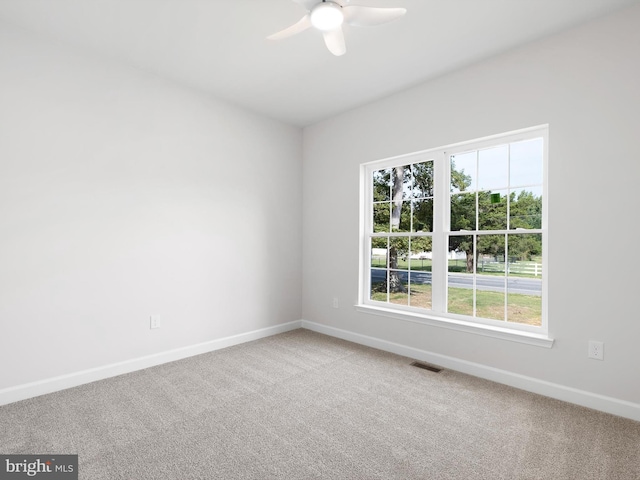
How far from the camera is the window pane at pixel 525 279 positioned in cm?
272

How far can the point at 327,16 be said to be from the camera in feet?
6.20

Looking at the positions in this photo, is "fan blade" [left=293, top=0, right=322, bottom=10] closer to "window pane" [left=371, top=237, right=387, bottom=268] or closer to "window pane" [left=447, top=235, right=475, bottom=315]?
"window pane" [left=447, top=235, right=475, bottom=315]

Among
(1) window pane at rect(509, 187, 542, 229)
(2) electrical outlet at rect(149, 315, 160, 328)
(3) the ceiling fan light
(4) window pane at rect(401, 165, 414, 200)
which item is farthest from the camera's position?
(4) window pane at rect(401, 165, 414, 200)

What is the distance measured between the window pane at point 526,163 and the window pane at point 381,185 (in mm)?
1245

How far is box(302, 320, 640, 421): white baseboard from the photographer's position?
225cm

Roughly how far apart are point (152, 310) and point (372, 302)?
7.52 ft

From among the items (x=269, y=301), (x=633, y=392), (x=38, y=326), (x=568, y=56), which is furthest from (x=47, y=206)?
(x=633, y=392)

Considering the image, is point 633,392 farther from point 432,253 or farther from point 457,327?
point 432,253

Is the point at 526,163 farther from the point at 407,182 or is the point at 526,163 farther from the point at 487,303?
the point at 487,303

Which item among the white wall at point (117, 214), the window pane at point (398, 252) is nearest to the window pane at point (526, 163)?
the window pane at point (398, 252)

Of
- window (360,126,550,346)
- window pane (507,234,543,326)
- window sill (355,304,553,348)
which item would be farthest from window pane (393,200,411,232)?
window pane (507,234,543,326)

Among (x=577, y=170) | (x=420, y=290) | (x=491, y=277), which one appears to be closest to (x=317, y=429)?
(x=420, y=290)

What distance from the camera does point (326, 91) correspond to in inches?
136

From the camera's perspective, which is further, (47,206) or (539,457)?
(47,206)
